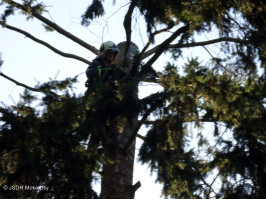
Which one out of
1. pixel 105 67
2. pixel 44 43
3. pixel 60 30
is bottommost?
pixel 105 67

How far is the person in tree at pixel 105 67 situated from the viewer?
6689 millimetres

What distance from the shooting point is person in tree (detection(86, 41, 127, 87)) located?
263 inches

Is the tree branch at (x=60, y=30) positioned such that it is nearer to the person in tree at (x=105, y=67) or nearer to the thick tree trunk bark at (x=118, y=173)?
the person in tree at (x=105, y=67)

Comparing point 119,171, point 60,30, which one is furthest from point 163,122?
point 60,30

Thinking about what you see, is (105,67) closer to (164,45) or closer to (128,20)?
(128,20)

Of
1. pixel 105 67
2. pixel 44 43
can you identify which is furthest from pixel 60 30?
pixel 105 67

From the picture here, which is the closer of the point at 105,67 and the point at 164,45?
the point at 164,45

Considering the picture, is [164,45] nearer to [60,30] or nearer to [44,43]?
[60,30]

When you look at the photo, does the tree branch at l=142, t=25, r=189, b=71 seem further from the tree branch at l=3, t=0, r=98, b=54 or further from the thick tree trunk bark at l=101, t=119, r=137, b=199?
the tree branch at l=3, t=0, r=98, b=54

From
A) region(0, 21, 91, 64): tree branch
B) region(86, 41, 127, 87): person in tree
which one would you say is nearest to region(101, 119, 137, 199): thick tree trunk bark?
region(86, 41, 127, 87): person in tree

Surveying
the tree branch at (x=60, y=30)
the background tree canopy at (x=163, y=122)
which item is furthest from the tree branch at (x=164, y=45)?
the tree branch at (x=60, y=30)

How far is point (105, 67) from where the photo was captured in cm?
695

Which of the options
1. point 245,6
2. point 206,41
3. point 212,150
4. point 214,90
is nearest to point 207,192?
point 212,150

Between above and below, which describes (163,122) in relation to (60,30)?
below
